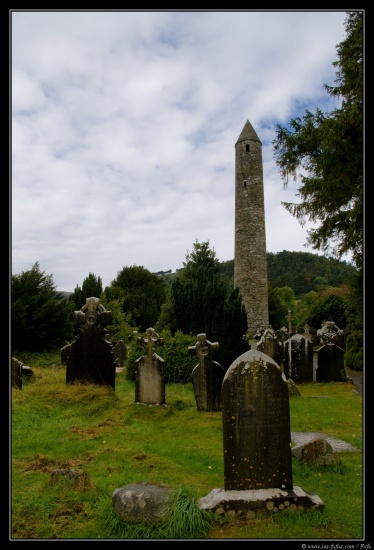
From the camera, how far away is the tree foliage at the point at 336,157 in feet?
30.0

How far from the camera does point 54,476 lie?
13.3 feet

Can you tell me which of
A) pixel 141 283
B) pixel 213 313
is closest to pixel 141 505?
pixel 213 313

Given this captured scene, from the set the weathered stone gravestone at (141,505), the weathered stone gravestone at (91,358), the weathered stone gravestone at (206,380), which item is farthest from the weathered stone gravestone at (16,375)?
the weathered stone gravestone at (141,505)

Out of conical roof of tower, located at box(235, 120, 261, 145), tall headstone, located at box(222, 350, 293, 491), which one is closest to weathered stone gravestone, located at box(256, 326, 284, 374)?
tall headstone, located at box(222, 350, 293, 491)

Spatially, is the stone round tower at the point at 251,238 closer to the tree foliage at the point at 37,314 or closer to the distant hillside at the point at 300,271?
the tree foliage at the point at 37,314

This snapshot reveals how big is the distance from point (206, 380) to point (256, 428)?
4.36 meters

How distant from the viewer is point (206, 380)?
796 centimetres

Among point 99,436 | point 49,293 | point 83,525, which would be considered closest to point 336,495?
point 83,525

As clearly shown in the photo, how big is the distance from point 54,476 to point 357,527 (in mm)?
2965

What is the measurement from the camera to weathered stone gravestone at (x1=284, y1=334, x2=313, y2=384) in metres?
13.0

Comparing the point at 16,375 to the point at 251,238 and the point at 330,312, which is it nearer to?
the point at 251,238

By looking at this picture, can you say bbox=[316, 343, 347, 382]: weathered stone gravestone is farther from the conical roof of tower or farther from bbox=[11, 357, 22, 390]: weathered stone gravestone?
the conical roof of tower

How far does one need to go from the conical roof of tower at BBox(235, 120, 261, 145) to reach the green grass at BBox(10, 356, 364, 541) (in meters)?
23.3
